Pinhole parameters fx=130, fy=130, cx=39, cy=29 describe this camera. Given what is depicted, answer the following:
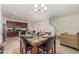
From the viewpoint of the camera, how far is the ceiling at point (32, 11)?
7.32ft

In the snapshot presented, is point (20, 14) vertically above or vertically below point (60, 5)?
below

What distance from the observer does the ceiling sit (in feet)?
7.32

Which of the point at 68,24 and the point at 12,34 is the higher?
the point at 68,24

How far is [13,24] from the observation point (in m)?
2.22

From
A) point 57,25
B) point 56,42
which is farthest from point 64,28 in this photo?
point 56,42

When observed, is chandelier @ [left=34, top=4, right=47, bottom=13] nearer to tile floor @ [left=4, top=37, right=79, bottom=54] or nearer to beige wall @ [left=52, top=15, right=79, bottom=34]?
beige wall @ [left=52, top=15, right=79, bottom=34]

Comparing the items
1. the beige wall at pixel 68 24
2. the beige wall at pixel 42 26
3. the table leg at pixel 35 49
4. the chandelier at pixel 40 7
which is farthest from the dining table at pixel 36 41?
the chandelier at pixel 40 7

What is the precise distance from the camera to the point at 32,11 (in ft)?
7.39

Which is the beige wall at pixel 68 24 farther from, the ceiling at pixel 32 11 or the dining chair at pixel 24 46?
the dining chair at pixel 24 46

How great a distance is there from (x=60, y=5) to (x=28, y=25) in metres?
0.65

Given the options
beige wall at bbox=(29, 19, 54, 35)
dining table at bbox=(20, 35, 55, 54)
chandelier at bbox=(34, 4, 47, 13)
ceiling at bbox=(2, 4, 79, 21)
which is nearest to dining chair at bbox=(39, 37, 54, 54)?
dining table at bbox=(20, 35, 55, 54)

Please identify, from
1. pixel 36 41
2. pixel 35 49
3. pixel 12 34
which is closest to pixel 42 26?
pixel 36 41

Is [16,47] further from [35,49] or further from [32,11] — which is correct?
[32,11]

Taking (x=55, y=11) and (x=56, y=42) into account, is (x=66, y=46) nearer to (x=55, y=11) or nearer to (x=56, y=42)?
(x=56, y=42)
